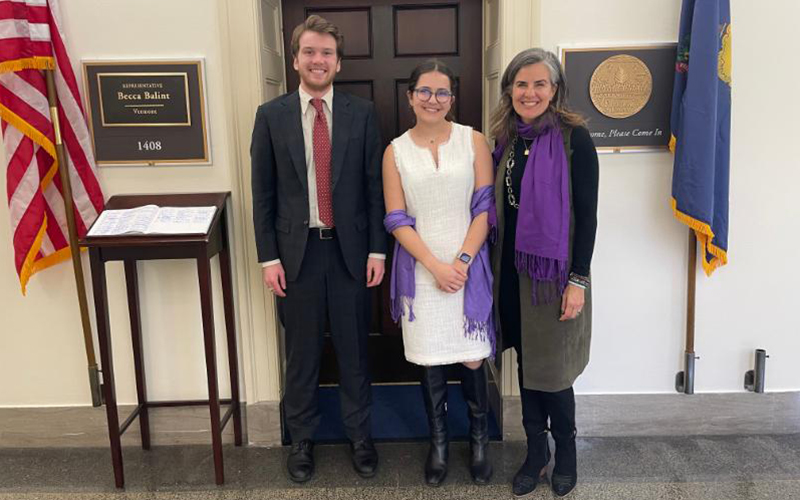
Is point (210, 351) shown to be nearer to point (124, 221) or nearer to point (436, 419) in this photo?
point (124, 221)

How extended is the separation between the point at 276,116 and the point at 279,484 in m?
1.40

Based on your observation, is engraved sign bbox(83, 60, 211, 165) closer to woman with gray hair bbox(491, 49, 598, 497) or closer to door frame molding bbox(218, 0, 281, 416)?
door frame molding bbox(218, 0, 281, 416)

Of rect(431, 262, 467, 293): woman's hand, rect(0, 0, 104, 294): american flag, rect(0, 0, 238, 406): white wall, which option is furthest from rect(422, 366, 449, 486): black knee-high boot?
rect(0, 0, 104, 294): american flag

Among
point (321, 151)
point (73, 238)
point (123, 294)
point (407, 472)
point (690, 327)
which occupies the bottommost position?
point (407, 472)

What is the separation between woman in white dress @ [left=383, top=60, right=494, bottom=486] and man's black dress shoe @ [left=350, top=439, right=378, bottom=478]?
50cm

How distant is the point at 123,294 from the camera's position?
2541 millimetres

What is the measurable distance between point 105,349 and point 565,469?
1747mm

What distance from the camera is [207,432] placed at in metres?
2.65

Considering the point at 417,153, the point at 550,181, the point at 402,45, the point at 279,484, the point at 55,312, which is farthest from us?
the point at 402,45

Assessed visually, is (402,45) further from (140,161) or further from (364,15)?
(140,161)

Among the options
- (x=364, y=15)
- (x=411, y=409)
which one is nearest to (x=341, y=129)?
(x=364, y=15)

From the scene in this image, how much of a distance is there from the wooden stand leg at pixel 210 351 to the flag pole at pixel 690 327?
1.89 metres

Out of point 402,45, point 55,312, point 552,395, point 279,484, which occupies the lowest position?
point 279,484

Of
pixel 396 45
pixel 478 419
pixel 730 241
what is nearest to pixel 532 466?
pixel 478 419
